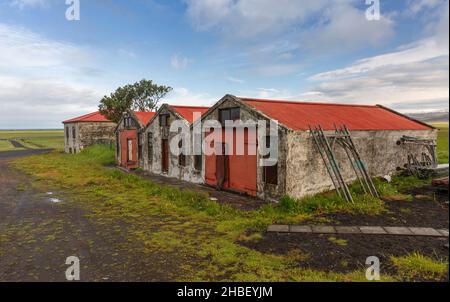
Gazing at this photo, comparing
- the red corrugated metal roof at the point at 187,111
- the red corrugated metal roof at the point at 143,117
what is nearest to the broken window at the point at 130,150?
the red corrugated metal roof at the point at 143,117

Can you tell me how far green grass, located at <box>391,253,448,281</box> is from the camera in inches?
230

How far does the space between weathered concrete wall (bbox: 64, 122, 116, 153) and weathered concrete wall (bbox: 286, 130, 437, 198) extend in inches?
1176

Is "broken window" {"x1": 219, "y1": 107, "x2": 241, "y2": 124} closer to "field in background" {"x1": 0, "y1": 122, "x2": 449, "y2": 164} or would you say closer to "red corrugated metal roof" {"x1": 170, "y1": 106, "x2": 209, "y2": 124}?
"red corrugated metal roof" {"x1": 170, "y1": 106, "x2": 209, "y2": 124}

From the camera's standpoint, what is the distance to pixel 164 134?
19750mm

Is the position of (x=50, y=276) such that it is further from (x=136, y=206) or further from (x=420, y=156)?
(x=420, y=156)

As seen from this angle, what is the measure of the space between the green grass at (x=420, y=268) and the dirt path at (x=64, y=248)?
4603 millimetres

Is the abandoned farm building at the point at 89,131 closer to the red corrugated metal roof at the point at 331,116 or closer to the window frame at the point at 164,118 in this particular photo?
the window frame at the point at 164,118

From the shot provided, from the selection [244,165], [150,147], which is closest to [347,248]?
[244,165]

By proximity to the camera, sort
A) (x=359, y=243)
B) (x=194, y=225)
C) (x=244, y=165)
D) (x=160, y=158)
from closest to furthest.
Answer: (x=359, y=243), (x=194, y=225), (x=244, y=165), (x=160, y=158)

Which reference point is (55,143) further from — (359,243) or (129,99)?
(359,243)

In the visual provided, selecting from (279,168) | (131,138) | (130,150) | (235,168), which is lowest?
(235,168)

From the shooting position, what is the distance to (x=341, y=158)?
13844mm

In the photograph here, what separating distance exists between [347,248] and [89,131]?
35952 mm
